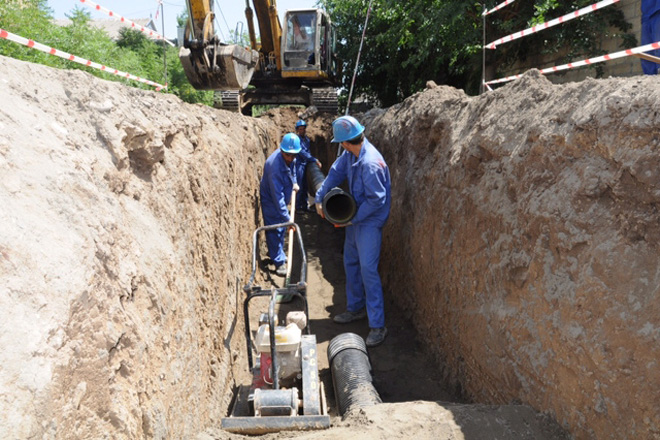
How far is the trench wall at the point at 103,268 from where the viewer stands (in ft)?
5.22

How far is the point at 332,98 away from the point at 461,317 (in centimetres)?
996

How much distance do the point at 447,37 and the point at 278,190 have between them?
7257 millimetres

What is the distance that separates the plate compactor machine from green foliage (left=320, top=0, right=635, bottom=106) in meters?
7.65

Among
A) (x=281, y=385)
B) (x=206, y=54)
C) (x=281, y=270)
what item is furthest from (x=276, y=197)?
(x=281, y=385)

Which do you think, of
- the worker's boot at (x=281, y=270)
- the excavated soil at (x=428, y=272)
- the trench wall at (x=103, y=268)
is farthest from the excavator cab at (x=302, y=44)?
the trench wall at (x=103, y=268)

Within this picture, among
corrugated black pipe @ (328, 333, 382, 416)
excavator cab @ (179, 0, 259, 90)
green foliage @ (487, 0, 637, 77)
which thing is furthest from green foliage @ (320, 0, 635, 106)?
corrugated black pipe @ (328, 333, 382, 416)

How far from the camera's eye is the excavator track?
12992 millimetres

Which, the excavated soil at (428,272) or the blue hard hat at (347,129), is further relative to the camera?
the blue hard hat at (347,129)

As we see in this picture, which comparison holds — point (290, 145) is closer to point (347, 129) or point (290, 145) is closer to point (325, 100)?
point (347, 129)

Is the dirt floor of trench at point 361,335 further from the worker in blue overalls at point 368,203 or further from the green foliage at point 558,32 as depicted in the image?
the green foliage at point 558,32

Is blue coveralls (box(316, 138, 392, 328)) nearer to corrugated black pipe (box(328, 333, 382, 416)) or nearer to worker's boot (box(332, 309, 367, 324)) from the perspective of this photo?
worker's boot (box(332, 309, 367, 324))

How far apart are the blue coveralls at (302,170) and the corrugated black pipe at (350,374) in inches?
224

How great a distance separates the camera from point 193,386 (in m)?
3.05

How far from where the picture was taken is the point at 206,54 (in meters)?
7.57
